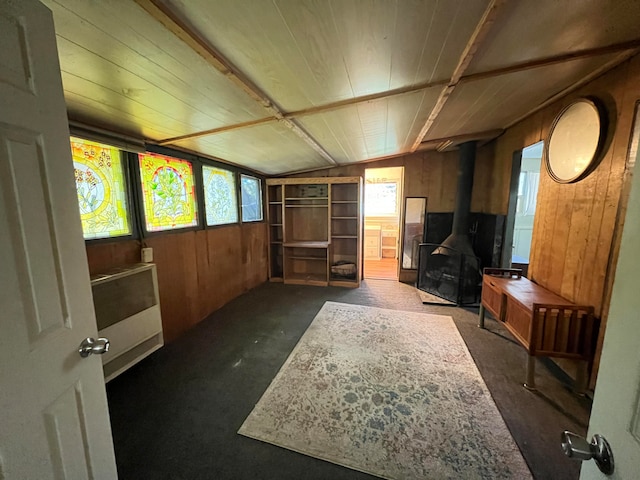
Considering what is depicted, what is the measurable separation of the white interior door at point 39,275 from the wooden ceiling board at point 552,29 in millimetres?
Answer: 1685

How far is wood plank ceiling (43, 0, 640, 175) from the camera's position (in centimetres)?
93

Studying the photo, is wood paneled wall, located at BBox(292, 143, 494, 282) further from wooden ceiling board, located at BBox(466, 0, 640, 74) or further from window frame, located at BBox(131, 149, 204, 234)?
window frame, located at BBox(131, 149, 204, 234)

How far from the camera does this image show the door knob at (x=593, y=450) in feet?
1.71

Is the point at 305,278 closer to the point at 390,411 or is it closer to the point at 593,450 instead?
the point at 390,411

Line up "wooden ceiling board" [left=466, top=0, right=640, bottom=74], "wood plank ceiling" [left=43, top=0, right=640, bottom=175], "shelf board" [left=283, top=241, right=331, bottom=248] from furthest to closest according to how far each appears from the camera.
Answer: "shelf board" [left=283, top=241, right=331, bottom=248] → "wooden ceiling board" [left=466, top=0, right=640, bottom=74] → "wood plank ceiling" [left=43, top=0, right=640, bottom=175]

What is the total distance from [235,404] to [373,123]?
260 cm

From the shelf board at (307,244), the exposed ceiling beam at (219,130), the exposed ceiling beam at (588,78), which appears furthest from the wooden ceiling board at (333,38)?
the shelf board at (307,244)

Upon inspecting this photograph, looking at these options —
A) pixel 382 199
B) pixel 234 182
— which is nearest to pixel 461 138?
pixel 234 182

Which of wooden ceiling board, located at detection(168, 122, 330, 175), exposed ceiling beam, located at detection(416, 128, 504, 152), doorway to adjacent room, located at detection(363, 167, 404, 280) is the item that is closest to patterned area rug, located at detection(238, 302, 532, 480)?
wooden ceiling board, located at detection(168, 122, 330, 175)

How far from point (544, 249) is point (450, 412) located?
1.74m

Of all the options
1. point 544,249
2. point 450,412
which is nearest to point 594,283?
point 544,249

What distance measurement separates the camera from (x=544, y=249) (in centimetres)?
228

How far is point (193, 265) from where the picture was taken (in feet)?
9.36

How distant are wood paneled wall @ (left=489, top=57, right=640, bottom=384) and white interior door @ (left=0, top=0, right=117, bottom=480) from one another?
279cm
